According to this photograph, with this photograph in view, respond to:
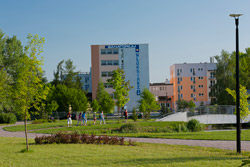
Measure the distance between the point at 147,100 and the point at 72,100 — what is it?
1303 centimetres

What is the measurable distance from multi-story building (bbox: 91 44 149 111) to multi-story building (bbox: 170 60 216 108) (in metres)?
21.0

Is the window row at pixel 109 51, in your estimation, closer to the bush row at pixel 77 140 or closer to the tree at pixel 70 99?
the tree at pixel 70 99

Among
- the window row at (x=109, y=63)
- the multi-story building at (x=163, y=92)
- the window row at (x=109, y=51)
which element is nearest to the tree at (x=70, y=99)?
the window row at (x=109, y=63)

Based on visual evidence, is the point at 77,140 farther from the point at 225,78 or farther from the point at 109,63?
the point at 109,63

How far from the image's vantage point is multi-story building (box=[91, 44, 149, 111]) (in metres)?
79.0

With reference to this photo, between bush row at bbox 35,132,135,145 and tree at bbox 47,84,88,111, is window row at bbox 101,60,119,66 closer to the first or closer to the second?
tree at bbox 47,84,88,111

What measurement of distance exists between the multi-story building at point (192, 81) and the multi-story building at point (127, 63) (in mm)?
20959

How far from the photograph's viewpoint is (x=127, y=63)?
79.7 meters

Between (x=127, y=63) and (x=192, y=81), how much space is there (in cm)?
2600

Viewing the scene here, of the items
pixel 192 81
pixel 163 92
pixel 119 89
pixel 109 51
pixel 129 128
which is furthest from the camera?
pixel 163 92

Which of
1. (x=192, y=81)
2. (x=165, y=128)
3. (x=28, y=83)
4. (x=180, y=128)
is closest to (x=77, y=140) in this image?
(x=28, y=83)

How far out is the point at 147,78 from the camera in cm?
7900

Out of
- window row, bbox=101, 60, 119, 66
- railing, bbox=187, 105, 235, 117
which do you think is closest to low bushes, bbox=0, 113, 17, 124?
railing, bbox=187, 105, 235, 117

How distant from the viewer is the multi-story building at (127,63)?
79000 mm
